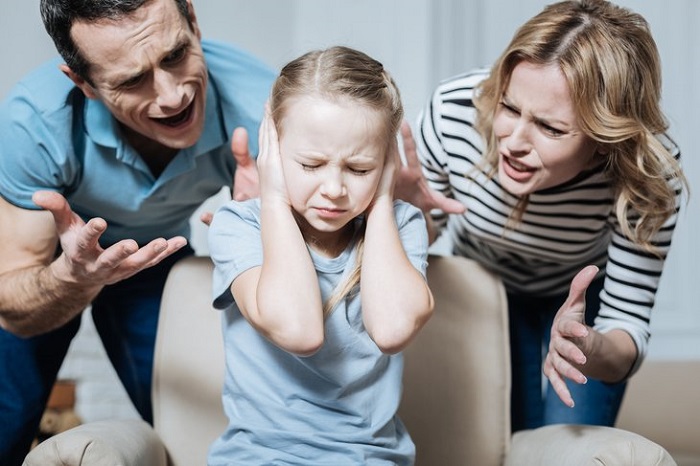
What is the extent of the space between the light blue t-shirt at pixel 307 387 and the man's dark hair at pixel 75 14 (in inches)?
15.6

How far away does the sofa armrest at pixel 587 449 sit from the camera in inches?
53.0

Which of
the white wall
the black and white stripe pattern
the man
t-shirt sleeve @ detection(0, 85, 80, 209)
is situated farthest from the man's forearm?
the white wall

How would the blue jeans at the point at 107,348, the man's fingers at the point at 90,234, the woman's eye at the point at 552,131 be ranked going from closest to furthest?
the man's fingers at the point at 90,234 → the woman's eye at the point at 552,131 → the blue jeans at the point at 107,348

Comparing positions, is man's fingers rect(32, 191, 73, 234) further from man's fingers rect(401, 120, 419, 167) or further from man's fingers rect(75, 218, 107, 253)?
man's fingers rect(401, 120, 419, 167)

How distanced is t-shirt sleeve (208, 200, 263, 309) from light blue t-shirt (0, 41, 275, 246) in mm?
382

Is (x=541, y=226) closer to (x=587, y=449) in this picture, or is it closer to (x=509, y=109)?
(x=509, y=109)

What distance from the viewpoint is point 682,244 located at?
3178 mm

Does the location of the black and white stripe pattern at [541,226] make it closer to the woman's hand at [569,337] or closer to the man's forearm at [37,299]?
the woman's hand at [569,337]

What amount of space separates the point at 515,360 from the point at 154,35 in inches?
38.2

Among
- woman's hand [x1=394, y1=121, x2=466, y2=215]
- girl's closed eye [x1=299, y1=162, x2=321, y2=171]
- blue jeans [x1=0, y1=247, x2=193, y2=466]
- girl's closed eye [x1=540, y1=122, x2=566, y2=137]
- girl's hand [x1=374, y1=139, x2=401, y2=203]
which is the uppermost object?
girl's closed eye [x1=299, y1=162, x2=321, y2=171]

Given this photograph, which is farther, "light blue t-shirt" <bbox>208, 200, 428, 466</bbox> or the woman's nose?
the woman's nose

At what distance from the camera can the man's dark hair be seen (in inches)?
61.0

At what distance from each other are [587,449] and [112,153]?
3.20 ft

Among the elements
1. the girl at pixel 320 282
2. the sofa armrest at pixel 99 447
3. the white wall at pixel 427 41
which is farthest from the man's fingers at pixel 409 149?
the white wall at pixel 427 41
